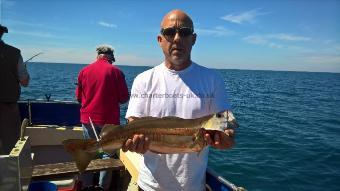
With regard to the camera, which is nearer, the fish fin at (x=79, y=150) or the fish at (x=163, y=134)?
the fish at (x=163, y=134)

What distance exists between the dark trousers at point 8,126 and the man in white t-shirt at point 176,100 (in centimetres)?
370

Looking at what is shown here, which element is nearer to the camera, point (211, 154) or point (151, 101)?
point (151, 101)

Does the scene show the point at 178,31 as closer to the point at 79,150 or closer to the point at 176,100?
the point at 176,100

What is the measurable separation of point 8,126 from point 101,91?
1918mm

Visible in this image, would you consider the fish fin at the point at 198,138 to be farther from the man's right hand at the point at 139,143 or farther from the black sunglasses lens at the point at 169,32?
the black sunglasses lens at the point at 169,32

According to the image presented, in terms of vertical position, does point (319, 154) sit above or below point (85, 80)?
below

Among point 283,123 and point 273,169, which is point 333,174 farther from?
point 283,123

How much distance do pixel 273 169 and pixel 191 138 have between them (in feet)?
41.2

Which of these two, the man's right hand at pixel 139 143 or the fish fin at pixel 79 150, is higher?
the man's right hand at pixel 139 143

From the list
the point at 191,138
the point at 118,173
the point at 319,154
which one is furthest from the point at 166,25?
the point at 319,154

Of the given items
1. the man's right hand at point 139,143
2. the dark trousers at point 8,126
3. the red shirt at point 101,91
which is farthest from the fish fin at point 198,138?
the dark trousers at point 8,126

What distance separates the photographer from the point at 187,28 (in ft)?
11.6

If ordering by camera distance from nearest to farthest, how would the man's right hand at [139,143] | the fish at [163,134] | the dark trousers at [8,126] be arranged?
the fish at [163,134] < the man's right hand at [139,143] < the dark trousers at [8,126]

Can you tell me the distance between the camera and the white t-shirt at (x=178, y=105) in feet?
11.1
